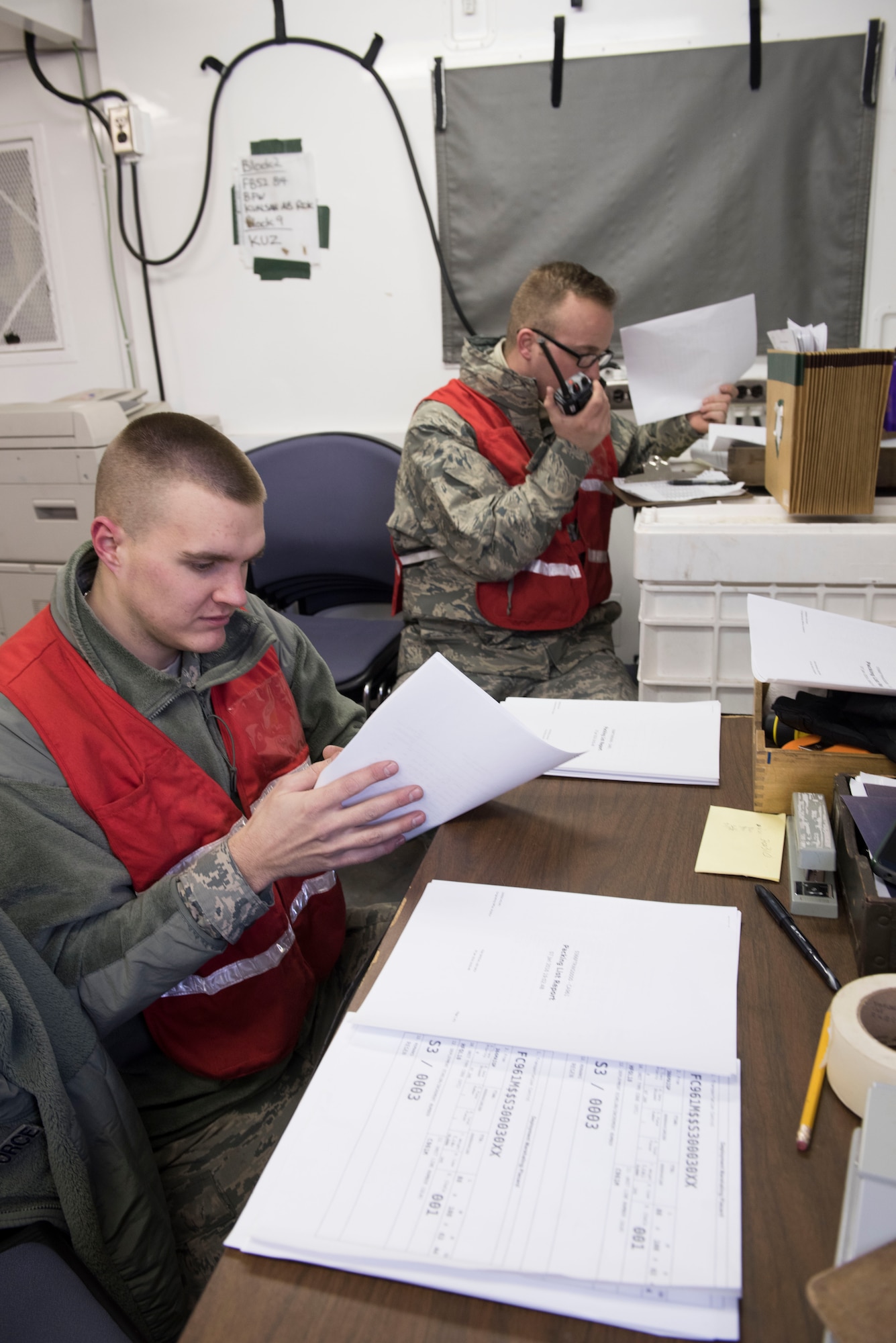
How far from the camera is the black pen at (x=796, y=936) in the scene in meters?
0.64

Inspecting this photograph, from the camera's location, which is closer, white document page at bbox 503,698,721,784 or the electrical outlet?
white document page at bbox 503,698,721,784

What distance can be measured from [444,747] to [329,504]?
1.67 metres

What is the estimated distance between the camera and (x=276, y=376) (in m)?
2.88

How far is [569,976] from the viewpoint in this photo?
667mm

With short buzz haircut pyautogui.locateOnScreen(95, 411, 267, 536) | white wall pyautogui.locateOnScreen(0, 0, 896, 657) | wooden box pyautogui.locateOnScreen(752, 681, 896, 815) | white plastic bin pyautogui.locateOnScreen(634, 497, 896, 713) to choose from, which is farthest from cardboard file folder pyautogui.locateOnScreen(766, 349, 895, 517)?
white wall pyautogui.locateOnScreen(0, 0, 896, 657)

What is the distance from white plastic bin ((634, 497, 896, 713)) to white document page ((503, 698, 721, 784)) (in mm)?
50

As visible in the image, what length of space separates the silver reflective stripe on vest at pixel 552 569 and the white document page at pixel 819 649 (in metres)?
0.91

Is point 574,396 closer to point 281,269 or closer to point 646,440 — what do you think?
point 646,440

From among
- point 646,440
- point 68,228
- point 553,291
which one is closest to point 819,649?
point 553,291

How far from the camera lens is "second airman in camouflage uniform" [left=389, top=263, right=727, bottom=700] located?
5.62 feet

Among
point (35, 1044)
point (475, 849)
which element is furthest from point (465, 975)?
point (35, 1044)

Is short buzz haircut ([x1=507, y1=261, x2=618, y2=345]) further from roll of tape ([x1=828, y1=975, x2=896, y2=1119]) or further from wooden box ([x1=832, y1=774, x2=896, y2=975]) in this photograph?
roll of tape ([x1=828, y1=975, x2=896, y2=1119])

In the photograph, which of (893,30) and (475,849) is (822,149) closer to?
(893,30)

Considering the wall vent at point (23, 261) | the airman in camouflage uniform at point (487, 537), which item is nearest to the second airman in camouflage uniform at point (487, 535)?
the airman in camouflage uniform at point (487, 537)
